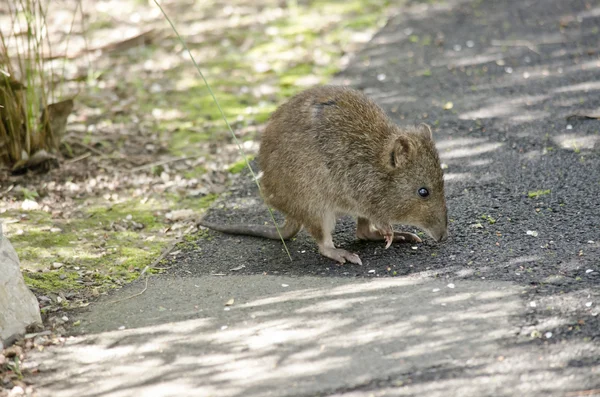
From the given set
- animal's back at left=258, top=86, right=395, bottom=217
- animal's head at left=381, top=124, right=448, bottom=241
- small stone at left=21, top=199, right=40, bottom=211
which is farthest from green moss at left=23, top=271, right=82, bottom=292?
animal's head at left=381, top=124, right=448, bottom=241

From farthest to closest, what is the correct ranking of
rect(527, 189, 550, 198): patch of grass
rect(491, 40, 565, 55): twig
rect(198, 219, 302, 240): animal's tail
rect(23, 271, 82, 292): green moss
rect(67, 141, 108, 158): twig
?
rect(491, 40, 565, 55): twig → rect(67, 141, 108, 158): twig → rect(527, 189, 550, 198): patch of grass → rect(198, 219, 302, 240): animal's tail → rect(23, 271, 82, 292): green moss

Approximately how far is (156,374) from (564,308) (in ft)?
7.52

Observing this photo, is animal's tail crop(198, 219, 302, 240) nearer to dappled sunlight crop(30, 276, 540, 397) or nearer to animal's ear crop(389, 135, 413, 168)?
animal's ear crop(389, 135, 413, 168)

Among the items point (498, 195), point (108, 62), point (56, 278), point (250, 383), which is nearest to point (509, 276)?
point (498, 195)

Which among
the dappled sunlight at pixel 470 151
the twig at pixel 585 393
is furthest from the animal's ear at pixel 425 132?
the twig at pixel 585 393

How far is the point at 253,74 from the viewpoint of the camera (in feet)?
32.4

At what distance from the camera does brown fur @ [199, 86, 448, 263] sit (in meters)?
5.61

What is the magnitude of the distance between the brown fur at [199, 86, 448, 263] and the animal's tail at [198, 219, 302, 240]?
0.25 meters

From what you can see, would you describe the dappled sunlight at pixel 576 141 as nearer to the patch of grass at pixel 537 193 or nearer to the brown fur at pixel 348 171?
the patch of grass at pixel 537 193

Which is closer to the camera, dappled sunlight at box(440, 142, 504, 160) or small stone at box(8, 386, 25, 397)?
small stone at box(8, 386, 25, 397)

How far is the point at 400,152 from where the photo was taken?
18.3 ft

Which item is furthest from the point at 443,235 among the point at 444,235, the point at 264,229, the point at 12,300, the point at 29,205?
the point at 29,205

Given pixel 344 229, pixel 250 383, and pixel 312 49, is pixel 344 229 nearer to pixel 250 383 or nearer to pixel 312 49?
pixel 250 383

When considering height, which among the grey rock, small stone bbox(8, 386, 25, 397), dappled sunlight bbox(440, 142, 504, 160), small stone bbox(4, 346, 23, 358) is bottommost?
dappled sunlight bbox(440, 142, 504, 160)
